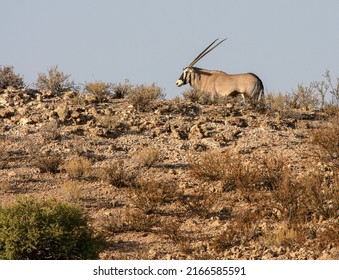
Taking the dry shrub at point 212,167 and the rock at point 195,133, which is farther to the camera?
the rock at point 195,133

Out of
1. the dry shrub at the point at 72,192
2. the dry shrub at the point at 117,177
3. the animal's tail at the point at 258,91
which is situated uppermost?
the animal's tail at the point at 258,91

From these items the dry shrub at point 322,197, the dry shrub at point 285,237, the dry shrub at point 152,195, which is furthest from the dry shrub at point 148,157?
the dry shrub at point 285,237

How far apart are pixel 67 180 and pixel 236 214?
3.15 metres

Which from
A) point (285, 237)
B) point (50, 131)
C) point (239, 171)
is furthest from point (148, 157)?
point (285, 237)

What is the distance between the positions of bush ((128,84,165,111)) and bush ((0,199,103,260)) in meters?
8.88

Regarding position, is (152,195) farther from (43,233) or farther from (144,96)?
(144,96)

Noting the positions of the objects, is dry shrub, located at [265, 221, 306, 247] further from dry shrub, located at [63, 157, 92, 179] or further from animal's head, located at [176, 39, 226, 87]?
animal's head, located at [176, 39, 226, 87]

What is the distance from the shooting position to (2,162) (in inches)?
691

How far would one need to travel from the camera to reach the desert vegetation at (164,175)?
13.0 meters

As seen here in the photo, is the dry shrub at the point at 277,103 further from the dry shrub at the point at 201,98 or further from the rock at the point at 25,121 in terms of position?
the rock at the point at 25,121

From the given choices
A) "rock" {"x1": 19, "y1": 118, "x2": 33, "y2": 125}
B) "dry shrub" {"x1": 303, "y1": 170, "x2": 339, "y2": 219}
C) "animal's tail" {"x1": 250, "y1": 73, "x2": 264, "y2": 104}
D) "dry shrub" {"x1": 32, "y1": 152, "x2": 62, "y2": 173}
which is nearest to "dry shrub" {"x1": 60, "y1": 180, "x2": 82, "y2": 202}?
"dry shrub" {"x1": 32, "y1": 152, "x2": 62, "y2": 173}

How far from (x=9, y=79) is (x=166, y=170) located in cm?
794

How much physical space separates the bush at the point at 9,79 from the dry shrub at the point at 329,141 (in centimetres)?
888
